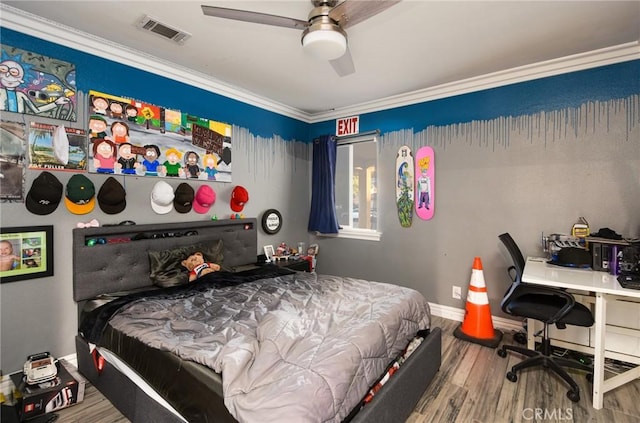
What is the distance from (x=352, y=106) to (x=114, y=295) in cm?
339

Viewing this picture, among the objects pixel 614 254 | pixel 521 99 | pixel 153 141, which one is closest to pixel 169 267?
pixel 153 141

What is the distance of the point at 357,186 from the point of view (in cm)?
433

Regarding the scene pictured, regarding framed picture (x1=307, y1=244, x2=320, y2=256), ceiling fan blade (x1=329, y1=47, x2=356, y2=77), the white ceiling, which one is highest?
the white ceiling

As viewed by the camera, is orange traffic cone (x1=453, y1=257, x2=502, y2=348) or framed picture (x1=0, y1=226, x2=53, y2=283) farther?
orange traffic cone (x1=453, y1=257, x2=502, y2=348)

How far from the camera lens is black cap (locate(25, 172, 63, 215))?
216cm

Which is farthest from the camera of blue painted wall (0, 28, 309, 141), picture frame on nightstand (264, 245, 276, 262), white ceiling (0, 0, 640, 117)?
picture frame on nightstand (264, 245, 276, 262)

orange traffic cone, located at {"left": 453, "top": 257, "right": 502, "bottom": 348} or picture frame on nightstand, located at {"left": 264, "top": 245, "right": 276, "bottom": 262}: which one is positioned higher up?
picture frame on nightstand, located at {"left": 264, "top": 245, "right": 276, "bottom": 262}

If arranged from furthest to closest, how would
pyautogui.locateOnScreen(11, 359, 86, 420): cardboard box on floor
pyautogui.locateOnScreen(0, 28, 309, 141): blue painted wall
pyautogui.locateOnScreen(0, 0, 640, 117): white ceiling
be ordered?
pyautogui.locateOnScreen(0, 28, 309, 141): blue painted wall → pyautogui.locateOnScreen(0, 0, 640, 117): white ceiling → pyautogui.locateOnScreen(11, 359, 86, 420): cardboard box on floor

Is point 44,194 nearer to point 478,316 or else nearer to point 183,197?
point 183,197

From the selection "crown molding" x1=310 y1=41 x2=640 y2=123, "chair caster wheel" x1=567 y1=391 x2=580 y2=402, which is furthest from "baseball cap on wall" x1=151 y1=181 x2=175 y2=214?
"chair caster wheel" x1=567 y1=391 x2=580 y2=402

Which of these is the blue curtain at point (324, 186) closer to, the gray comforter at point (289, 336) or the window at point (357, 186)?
the window at point (357, 186)

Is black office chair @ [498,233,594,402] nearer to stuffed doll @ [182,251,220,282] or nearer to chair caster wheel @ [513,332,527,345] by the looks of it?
chair caster wheel @ [513,332,527,345]

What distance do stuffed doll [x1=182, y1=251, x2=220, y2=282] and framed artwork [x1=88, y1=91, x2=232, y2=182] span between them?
839 millimetres

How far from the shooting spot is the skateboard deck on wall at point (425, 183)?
3.54m
